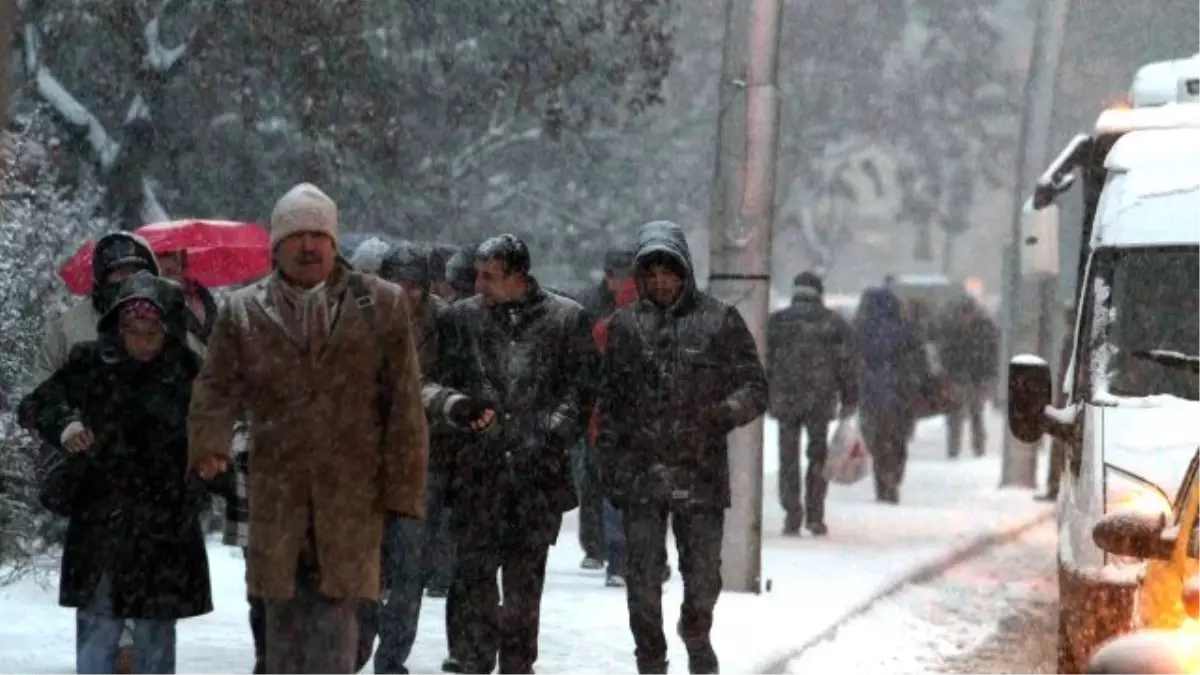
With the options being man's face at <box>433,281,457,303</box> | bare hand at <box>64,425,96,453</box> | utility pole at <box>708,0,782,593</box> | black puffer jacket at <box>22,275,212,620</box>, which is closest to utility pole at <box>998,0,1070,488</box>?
utility pole at <box>708,0,782,593</box>

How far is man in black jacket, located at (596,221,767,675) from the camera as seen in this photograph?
1028 cm

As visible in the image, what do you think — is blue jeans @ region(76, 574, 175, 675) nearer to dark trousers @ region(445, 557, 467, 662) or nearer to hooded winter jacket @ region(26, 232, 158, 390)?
hooded winter jacket @ region(26, 232, 158, 390)

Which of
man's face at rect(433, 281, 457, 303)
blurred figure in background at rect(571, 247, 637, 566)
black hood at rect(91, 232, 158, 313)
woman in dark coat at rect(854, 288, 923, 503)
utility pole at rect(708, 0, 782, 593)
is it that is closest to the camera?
black hood at rect(91, 232, 158, 313)

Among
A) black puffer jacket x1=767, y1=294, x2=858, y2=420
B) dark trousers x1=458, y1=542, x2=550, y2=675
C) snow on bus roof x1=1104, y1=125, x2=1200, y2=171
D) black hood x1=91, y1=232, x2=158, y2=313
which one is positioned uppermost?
snow on bus roof x1=1104, y1=125, x2=1200, y2=171

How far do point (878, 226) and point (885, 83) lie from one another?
3949 cm

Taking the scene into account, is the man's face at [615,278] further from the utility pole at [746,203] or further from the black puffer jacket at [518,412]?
the black puffer jacket at [518,412]

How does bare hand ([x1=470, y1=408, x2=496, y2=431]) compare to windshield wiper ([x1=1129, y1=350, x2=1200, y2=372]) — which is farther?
windshield wiper ([x1=1129, y1=350, x2=1200, y2=372])

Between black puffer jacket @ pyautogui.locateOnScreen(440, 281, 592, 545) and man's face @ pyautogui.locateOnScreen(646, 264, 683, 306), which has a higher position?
man's face @ pyautogui.locateOnScreen(646, 264, 683, 306)

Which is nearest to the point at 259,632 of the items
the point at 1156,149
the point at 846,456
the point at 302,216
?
the point at 302,216

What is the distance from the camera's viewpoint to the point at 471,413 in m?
9.14

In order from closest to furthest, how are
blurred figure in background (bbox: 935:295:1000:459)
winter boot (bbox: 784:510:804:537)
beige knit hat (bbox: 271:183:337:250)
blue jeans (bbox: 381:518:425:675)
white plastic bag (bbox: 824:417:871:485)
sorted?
beige knit hat (bbox: 271:183:337:250) < blue jeans (bbox: 381:518:425:675) < winter boot (bbox: 784:510:804:537) < white plastic bag (bbox: 824:417:871:485) < blurred figure in background (bbox: 935:295:1000:459)

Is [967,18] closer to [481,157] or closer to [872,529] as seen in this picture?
[481,157]

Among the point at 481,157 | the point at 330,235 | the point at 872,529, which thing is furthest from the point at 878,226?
the point at 330,235

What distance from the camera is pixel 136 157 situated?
56.2 ft
